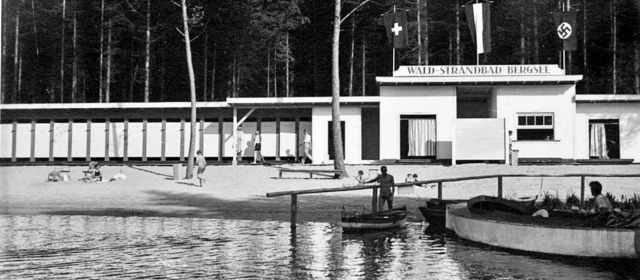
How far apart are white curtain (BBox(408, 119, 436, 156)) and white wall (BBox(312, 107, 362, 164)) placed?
2.28m

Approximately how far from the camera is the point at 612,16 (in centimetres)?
4303

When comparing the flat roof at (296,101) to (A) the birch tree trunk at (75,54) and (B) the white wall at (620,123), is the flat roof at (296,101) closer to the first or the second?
(B) the white wall at (620,123)

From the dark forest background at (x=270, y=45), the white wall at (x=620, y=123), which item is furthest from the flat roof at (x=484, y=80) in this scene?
the dark forest background at (x=270, y=45)

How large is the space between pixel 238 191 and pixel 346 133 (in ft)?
25.3

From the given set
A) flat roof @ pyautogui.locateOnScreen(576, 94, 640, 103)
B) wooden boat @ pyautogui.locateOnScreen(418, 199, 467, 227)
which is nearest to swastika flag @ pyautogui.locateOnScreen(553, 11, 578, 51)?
flat roof @ pyautogui.locateOnScreen(576, 94, 640, 103)

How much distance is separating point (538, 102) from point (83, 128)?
2051 centimetres

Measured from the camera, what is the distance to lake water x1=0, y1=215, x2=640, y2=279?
35.4ft

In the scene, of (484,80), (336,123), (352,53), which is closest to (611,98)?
(484,80)

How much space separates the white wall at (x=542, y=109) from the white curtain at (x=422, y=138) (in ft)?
9.37

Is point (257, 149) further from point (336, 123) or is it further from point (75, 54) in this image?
point (75, 54)

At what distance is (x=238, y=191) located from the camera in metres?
23.9

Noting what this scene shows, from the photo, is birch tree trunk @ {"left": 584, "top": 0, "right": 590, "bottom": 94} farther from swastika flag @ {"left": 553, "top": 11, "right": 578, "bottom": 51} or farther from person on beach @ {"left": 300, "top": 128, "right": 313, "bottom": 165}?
person on beach @ {"left": 300, "top": 128, "right": 313, "bottom": 165}

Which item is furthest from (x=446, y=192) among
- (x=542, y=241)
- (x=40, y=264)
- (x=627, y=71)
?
(x=627, y=71)

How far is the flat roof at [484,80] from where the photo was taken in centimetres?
2807
